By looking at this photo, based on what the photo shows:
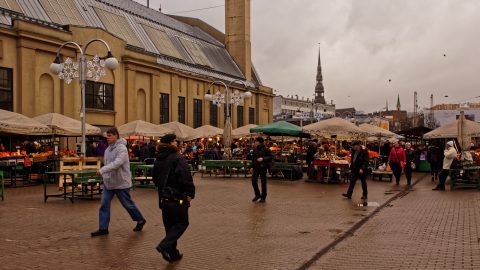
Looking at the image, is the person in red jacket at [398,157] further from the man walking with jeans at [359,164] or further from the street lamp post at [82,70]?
the street lamp post at [82,70]

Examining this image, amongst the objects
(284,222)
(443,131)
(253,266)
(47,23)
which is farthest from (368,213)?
(47,23)

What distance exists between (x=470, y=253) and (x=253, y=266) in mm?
3379

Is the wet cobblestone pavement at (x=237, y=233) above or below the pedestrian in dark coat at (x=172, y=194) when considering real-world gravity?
below

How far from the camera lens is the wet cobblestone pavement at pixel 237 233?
7324 mm

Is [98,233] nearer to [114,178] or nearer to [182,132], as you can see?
[114,178]

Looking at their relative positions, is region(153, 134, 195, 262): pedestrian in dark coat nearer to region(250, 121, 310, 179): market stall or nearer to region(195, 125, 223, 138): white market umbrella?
region(250, 121, 310, 179): market stall

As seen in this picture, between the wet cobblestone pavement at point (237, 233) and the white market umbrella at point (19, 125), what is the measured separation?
169 inches

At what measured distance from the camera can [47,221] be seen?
34.6 ft

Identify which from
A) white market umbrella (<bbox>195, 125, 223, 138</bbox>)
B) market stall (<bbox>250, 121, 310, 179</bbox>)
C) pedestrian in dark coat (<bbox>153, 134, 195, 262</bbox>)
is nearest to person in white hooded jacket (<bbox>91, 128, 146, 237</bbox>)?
pedestrian in dark coat (<bbox>153, 134, 195, 262</bbox>)

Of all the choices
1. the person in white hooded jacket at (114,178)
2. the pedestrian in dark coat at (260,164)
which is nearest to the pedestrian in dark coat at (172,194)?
the person in white hooded jacket at (114,178)

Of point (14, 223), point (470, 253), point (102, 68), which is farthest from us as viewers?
point (102, 68)

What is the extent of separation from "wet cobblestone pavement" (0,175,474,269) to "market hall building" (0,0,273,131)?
1366 centimetres

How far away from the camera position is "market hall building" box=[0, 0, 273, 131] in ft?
87.8

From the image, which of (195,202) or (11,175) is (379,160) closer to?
(195,202)
